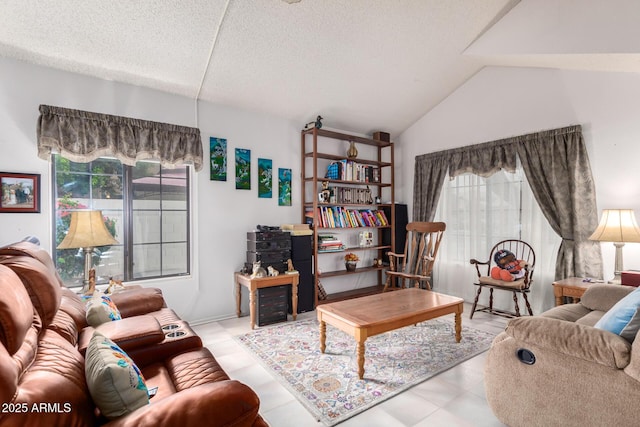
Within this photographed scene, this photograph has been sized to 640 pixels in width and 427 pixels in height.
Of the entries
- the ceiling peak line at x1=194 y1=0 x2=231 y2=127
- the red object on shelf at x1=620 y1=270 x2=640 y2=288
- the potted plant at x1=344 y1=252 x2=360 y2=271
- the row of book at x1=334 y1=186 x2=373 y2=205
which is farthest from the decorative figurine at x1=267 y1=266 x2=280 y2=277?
the red object on shelf at x1=620 y1=270 x2=640 y2=288

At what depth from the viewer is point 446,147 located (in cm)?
448

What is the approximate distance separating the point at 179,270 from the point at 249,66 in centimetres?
231

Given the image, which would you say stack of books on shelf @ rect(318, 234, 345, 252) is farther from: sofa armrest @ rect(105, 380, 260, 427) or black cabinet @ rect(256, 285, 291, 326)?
sofa armrest @ rect(105, 380, 260, 427)

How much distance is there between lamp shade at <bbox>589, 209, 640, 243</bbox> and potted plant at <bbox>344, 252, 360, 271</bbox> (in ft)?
8.61

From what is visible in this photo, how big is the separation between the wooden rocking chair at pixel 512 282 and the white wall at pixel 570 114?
0.34 metres

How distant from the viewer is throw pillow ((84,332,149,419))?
1.05m

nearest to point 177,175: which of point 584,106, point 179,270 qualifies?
point 179,270

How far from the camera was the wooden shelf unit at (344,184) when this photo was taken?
13.4 feet

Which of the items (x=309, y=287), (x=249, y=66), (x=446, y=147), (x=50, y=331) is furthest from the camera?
(x=446, y=147)

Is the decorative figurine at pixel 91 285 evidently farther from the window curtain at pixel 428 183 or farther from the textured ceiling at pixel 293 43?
the window curtain at pixel 428 183

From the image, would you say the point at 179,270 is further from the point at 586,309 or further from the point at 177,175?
the point at 586,309

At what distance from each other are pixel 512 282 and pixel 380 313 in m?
1.82

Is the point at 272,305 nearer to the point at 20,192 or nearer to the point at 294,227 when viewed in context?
the point at 294,227

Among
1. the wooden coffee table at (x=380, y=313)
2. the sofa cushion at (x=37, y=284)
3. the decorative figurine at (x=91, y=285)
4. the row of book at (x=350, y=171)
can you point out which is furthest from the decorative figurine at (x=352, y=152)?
the sofa cushion at (x=37, y=284)
